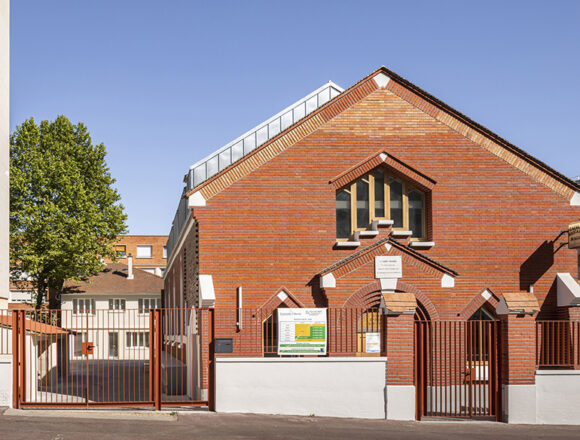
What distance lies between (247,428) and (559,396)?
7003mm

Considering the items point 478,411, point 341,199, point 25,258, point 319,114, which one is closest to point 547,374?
point 478,411

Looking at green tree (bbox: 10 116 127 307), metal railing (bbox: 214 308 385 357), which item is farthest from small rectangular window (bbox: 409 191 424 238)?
green tree (bbox: 10 116 127 307)

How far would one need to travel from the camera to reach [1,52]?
89.6 ft

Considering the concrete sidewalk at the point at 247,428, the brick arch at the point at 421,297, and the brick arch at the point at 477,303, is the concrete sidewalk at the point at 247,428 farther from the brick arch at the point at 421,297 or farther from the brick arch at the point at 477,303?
the brick arch at the point at 477,303

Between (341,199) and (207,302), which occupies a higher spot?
(341,199)

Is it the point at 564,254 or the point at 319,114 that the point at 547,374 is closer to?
the point at 564,254

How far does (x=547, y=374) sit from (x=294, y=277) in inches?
289

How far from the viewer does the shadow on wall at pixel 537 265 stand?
71.1ft

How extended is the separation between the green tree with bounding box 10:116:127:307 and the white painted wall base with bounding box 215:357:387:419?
23651 mm

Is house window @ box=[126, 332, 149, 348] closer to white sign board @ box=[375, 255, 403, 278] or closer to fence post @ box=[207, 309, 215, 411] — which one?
fence post @ box=[207, 309, 215, 411]

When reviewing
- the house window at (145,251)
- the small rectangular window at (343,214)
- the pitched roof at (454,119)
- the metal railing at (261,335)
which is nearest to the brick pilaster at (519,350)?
the metal railing at (261,335)

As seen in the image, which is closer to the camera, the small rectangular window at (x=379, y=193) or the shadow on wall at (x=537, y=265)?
the shadow on wall at (x=537, y=265)

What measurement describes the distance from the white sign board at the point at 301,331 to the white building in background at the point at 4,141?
45.2 feet

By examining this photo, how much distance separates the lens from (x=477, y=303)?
840 inches
